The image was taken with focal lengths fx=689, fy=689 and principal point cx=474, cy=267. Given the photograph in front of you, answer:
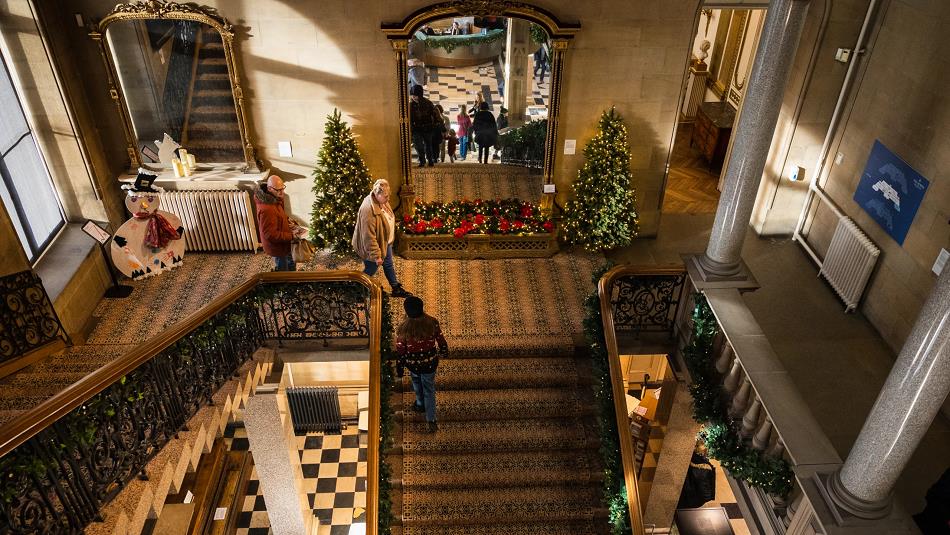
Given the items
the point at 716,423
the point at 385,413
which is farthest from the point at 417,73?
the point at 716,423

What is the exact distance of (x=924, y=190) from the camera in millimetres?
7203

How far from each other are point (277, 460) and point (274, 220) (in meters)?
3.07

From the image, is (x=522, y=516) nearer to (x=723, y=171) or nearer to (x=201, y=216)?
(x=201, y=216)

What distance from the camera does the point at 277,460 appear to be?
867cm

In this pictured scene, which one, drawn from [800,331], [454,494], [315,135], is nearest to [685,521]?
[800,331]

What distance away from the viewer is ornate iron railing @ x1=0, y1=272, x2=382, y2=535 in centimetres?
467

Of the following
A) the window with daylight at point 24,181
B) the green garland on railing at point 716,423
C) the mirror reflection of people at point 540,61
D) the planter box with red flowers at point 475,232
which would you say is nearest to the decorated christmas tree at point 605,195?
the planter box with red flowers at point 475,232

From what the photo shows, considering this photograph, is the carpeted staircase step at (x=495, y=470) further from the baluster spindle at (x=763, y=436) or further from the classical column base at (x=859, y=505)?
the classical column base at (x=859, y=505)

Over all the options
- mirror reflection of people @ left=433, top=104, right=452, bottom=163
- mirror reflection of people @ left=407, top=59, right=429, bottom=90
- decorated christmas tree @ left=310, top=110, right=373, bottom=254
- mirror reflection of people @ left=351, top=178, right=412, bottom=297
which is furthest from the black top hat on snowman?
mirror reflection of people @ left=433, top=104, right=452, bottom=163

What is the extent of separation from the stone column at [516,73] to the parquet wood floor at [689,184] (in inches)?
100

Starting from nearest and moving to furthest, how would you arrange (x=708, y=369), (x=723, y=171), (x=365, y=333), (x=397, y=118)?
(x=708, y=369)
(x=365, y=333)
(x=397, y=118)
(x=723, y=171)

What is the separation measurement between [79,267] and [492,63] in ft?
19.2

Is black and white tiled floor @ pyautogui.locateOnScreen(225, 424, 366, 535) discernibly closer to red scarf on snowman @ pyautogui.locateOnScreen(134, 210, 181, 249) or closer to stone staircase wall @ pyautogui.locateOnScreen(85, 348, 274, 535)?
stone staircase wall @ pyautogui.locateOnScreen(85, 348, 274, 535)

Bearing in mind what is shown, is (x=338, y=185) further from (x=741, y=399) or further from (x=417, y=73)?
(x=741, y=399)
